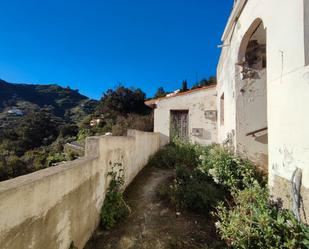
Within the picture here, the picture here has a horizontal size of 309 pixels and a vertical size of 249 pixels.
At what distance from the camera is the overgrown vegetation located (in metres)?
2.59

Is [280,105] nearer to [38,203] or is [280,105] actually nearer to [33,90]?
[38,203]

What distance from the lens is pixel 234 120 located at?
6262 millimetres

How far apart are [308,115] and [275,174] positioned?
56.1 inches

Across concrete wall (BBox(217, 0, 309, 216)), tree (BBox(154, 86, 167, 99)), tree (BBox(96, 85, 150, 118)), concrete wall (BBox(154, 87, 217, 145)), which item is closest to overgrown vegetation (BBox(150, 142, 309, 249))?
concrete wall (BBox(217, 0, 309, 216))

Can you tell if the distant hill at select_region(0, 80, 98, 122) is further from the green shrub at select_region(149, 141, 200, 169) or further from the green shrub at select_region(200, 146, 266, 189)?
the green shrub at select_region(200, 146, 266, 189)

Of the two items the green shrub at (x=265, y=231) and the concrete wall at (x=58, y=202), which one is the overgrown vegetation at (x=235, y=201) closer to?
the green shrub at (x=265, y=231)

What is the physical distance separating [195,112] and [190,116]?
35 centimetres

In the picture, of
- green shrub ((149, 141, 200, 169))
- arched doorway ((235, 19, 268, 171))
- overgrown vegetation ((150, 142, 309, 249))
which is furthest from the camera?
green shrub ((149, 141, 200, 169))

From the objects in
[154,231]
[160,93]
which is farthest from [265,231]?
[160,93]

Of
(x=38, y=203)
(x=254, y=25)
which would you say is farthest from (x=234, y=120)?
(x=38, y=203)

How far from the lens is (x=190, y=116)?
38.8 ft

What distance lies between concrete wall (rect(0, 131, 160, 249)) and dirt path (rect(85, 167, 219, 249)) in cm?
41

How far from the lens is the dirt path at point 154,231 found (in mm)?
3479

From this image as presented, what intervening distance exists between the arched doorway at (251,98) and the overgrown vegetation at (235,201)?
0.58 metres
